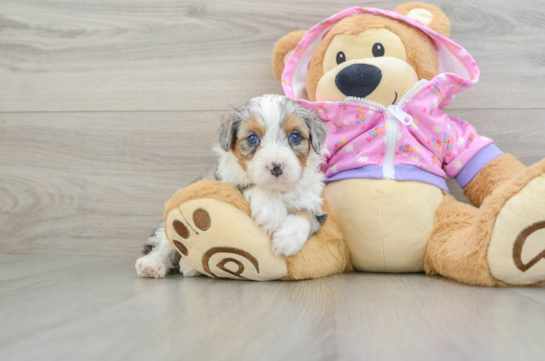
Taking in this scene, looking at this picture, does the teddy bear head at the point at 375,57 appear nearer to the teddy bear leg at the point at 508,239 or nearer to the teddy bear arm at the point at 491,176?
the teddy bear arm at the point at 491,176

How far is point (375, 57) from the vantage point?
65.5 inches

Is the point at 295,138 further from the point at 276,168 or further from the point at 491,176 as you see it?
the point at 491,176

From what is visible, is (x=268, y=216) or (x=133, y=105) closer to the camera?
(x=268, y=216)

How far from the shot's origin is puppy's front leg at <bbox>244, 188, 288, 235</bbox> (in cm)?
137

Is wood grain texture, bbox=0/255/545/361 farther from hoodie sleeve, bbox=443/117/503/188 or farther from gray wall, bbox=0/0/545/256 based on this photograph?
gray wall, bbox=0/0/545/256

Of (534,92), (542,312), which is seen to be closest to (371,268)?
(542,312)

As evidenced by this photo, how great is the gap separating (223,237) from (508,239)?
86 cm

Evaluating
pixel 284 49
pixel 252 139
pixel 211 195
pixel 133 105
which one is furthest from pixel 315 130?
pixel 133 105

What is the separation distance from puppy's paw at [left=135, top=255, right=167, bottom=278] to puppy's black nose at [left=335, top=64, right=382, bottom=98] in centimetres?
98

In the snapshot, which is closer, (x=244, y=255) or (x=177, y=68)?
(x=244, y=255)

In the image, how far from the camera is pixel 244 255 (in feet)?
4.44

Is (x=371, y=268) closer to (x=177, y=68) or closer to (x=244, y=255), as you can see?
(x=244, y=255)

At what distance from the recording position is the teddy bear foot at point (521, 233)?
1.20 meters

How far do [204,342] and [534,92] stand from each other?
1.91m
